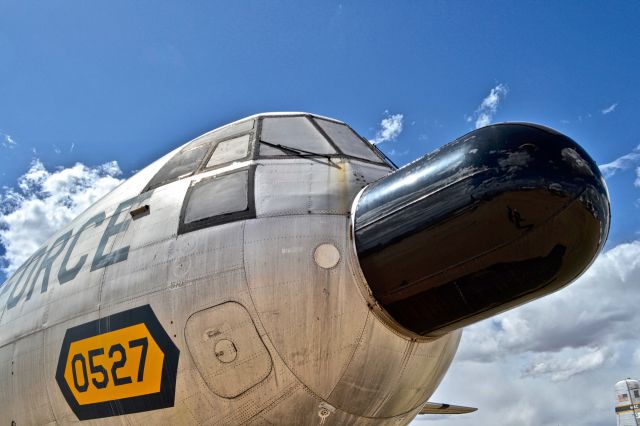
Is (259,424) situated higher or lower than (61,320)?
lower

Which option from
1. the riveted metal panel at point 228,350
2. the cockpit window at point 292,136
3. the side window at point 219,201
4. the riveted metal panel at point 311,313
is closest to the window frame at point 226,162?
the cockpit window at point 292,136

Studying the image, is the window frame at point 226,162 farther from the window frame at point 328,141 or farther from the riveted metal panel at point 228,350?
the riveted metal panel at point 228,350

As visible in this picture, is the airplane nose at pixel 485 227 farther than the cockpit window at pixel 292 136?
No

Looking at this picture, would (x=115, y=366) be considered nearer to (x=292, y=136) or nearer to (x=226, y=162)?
(x=226, y=162)

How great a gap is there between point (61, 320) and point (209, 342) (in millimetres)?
2222

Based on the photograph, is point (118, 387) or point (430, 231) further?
point (118, 387)

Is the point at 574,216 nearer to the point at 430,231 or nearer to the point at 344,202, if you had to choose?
the point at 430,231

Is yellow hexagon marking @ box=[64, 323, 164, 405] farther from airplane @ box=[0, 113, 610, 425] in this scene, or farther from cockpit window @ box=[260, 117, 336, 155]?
cockpit window @ box=[260, 117, 336, 155]

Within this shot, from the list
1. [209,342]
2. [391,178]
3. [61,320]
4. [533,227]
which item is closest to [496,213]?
[533,227]

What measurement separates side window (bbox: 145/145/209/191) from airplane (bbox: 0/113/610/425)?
0.20 meters

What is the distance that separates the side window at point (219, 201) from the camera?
17.3 ft

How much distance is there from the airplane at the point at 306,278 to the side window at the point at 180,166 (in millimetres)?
197

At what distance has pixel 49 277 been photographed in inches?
266

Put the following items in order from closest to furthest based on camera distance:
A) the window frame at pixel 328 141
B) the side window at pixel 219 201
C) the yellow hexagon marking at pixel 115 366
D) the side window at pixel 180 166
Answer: the yellow hexagon marking at pixel 115 366 < the side window at pixel 219 201 < the window frame at pixel 328 141 < the side window at pixel 180 166
